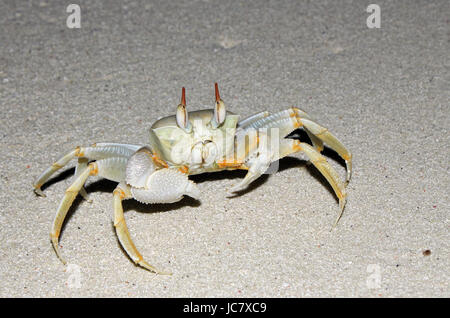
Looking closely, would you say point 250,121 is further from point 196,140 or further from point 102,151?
point 102,151

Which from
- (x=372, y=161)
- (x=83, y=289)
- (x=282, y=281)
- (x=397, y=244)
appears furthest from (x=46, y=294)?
(x=372, y=161)

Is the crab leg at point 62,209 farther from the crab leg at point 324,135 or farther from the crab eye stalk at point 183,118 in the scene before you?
the crab leg at point 324,135

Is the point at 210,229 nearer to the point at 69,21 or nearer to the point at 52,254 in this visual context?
the point at 52,254

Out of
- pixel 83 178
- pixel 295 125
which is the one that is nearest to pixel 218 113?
pixel 295 125

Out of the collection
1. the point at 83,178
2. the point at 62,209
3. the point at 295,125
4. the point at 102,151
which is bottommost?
the point at 62,209

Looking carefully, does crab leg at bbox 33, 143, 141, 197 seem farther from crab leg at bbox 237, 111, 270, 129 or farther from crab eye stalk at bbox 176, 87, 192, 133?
crab leg at bbox 237, 111, 270, 129

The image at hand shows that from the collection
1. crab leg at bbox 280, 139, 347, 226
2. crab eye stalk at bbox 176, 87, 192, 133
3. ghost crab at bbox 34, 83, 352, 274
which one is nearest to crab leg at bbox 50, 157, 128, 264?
ghost crab at bbox 34, 83, 352, 274
